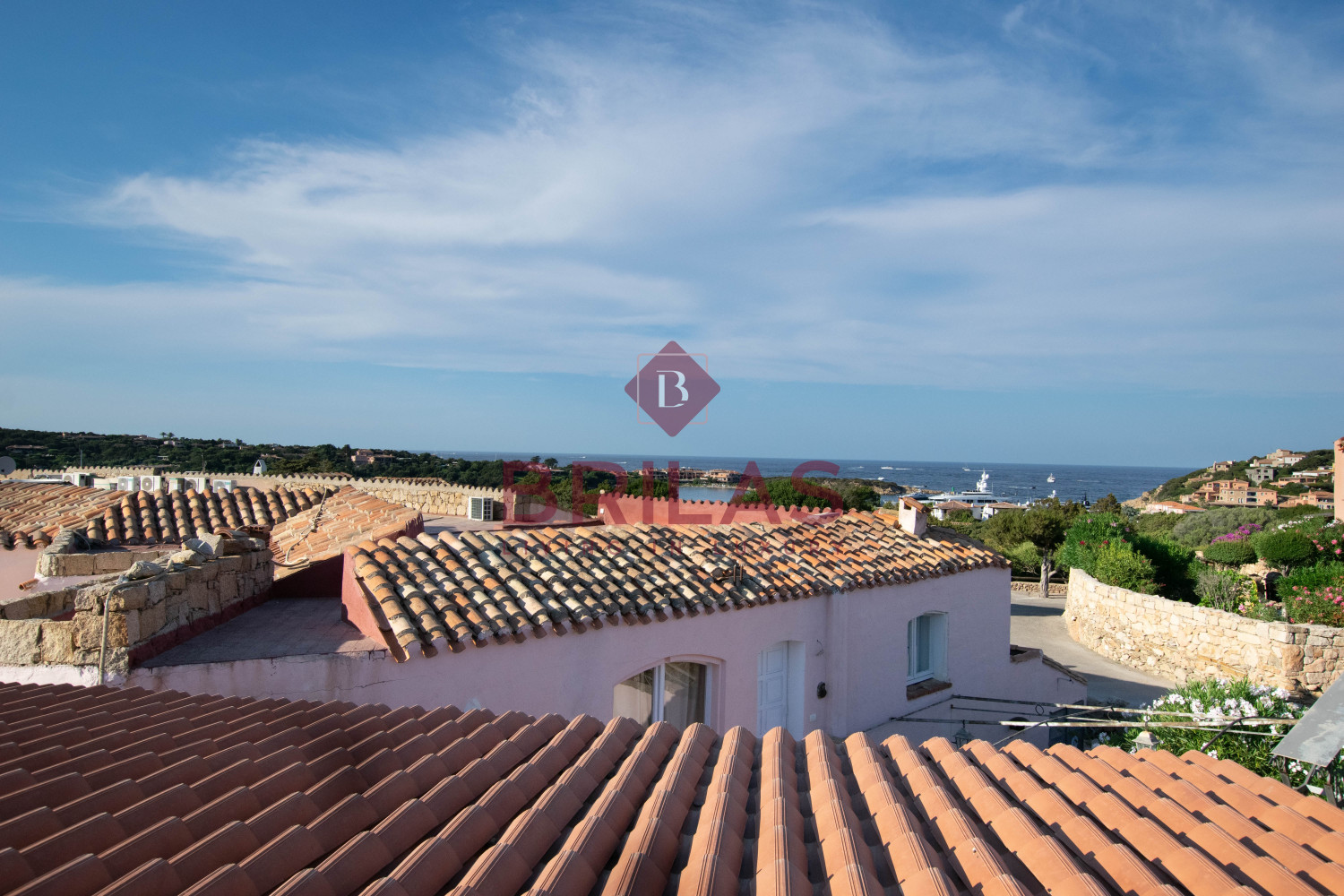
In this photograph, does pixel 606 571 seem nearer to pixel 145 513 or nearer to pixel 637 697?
pixel 637 697

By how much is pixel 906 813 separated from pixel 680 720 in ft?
21.1

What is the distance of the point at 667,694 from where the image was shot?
9.23m

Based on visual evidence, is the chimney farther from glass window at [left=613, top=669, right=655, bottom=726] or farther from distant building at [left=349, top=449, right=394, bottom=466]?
distant building at [left=349, top=449, right=394, bottom=466]

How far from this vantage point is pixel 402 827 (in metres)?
2.72

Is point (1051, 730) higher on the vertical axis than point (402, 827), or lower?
lower

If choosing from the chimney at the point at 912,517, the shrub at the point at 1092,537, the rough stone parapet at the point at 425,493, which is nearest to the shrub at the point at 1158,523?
the shrub at the point at 1092,537

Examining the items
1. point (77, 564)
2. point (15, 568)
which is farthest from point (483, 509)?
point (77, 564)

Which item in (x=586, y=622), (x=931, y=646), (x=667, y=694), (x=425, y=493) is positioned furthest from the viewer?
(x=425, y=493)

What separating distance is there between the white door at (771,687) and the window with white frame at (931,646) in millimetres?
3085

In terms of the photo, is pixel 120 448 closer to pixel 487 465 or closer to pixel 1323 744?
pixel 487 465

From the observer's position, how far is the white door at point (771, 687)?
391 inches

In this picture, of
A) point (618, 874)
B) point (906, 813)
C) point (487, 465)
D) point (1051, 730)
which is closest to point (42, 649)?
point (618, 874)

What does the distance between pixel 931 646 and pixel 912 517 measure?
84.6 inches

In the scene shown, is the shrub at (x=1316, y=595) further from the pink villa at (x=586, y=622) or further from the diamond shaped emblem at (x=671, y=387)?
the diamond shaped emblem at (x=671, y=387)
